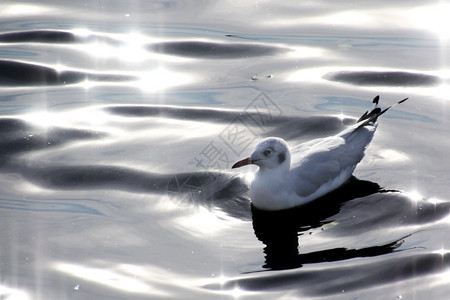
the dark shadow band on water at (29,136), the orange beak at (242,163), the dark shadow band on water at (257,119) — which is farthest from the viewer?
the dark shadow band on water at (257,119)

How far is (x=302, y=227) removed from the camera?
8.19 meters

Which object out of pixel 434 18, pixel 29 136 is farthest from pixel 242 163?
pixel 434 18

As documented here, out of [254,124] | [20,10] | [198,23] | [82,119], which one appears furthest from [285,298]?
[20,10]

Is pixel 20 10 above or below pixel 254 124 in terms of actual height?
above

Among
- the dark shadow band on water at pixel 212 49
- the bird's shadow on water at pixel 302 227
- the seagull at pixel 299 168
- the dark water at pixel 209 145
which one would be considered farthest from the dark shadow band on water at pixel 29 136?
the dark shadow band on water at pixel 212 49

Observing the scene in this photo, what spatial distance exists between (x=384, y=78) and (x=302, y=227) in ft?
14.4

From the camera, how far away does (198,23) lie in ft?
46.1

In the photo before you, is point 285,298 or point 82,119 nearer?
point 285,298

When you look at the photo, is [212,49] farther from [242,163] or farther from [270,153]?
[242,163]

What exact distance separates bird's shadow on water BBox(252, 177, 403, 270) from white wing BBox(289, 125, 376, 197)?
0.16 m

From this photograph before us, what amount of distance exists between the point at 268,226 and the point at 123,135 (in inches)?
113

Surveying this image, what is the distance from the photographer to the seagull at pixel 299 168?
8.58 meters

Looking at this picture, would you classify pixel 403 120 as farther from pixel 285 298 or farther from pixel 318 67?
pixel 285 298

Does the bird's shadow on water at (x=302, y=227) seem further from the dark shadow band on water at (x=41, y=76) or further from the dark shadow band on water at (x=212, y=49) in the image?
the dark shadow band on water at (x=41, y=76)
